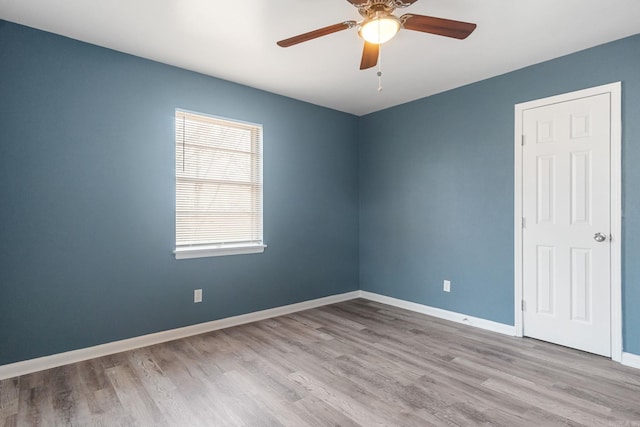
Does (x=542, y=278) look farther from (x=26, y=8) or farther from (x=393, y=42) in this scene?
(x=26, y=8)

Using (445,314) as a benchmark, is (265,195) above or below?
above

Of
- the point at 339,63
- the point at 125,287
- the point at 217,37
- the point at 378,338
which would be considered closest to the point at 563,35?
the point at 339,63

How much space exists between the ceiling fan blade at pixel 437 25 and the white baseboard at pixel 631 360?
2707 millimetres

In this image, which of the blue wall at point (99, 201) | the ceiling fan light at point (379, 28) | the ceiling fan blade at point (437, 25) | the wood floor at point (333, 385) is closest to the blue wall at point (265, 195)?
the blue wall at point (99, 201)

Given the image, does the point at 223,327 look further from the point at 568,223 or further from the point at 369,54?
the point at 568,223

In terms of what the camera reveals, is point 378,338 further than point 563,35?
Yes

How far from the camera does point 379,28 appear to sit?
1.93 metres

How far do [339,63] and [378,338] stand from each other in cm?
259

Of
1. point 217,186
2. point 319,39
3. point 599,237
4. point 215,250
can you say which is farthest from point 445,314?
point 319,39

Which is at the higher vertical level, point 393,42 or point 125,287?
point 393,42

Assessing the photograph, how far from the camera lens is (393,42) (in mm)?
2680

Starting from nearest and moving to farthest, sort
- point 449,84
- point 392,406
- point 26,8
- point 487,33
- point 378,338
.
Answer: point 392,406, point 26,8, point 487,33, point 378,338, point 449,84

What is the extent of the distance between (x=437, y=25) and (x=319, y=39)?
102 cm

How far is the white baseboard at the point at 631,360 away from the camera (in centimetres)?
256
